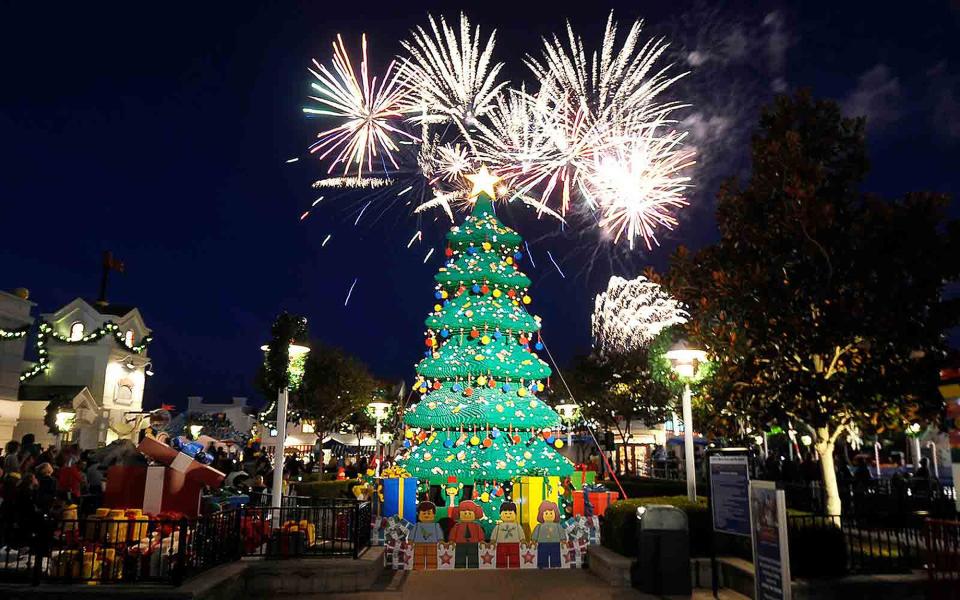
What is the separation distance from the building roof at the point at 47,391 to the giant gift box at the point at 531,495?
2778cm

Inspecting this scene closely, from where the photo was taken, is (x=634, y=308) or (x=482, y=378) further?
(x=634, y=308)

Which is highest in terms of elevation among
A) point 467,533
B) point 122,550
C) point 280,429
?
point 280,429

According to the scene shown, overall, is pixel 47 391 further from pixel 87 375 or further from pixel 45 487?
pixel 45 487

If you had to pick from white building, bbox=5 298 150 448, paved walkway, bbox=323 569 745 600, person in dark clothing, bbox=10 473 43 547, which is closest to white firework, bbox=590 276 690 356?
paved walkway, bbox=323 569 745 600

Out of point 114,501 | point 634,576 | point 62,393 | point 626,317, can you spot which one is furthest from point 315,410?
point 634,576

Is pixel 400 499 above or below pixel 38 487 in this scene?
below

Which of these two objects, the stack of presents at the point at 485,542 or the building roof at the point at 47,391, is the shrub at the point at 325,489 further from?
the building roof at the point at 47,391

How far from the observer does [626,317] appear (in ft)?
85.8

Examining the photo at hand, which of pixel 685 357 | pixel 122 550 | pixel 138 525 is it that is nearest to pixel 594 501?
pixel 685 357

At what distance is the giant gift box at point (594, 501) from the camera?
1468 cm

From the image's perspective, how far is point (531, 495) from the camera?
14625 mm

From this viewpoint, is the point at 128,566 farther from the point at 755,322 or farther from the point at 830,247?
the point at 830,247

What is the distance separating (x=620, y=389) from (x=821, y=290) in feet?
95.3

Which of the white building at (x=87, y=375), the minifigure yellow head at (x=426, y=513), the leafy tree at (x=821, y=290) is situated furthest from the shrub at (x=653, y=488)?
the white building at (x=87, y=375)
